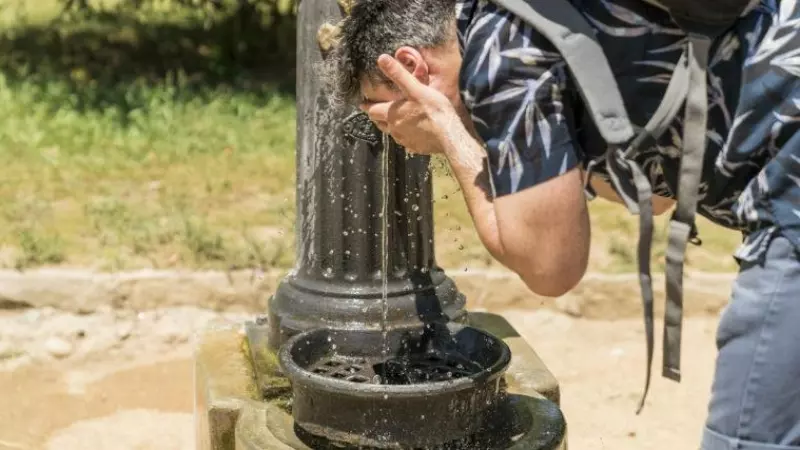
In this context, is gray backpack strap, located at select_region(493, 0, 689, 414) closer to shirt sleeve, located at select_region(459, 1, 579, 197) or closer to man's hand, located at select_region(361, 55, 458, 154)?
shirt sleeve, located at select_region(459, 1, 579, 197)

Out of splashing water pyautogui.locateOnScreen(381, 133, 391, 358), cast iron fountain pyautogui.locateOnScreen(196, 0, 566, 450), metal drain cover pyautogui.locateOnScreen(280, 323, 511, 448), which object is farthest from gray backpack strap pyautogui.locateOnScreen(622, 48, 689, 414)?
splashing water pyautogui.locateOnScreen(381, 133, 391, 358)

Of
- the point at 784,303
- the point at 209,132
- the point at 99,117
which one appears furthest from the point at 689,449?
the point at 99,117

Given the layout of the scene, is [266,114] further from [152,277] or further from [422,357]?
[422,357]

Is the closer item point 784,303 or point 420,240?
point 784,303

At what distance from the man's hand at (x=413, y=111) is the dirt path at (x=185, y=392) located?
84.8 inches

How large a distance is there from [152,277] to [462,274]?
1.25m

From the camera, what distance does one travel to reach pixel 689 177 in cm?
206

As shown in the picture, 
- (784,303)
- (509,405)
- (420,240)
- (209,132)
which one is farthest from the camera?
(209,132)

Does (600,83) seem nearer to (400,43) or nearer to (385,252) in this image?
(400,43)

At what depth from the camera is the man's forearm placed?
2246 millimetres

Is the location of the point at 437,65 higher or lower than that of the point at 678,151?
higher

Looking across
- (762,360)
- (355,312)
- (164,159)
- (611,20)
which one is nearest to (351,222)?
(355,312)

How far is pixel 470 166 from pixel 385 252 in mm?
1055

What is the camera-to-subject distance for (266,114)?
785 cm
